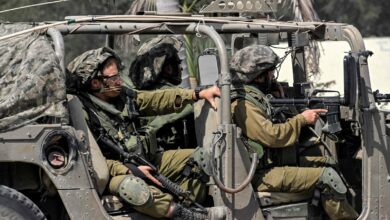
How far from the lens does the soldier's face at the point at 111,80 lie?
24.7ft

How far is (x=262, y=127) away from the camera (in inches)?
299

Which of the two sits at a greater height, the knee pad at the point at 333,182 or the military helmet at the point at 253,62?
the military helmet at the point at 253,62

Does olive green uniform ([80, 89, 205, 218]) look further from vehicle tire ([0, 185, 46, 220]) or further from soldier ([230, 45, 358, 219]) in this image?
vehicle tire ([0, 185, 46, 220])

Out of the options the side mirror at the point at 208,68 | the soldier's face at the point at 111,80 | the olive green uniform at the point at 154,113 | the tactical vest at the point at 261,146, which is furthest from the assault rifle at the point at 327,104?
the soldier's face at the point at 111,80

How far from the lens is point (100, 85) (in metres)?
7.54

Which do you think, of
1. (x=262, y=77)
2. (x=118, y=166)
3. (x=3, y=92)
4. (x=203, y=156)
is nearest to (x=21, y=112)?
(x=3, y=92)

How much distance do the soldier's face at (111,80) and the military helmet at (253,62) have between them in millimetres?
910

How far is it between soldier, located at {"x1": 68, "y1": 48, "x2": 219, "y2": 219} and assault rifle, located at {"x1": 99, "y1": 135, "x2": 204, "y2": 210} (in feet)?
0.14

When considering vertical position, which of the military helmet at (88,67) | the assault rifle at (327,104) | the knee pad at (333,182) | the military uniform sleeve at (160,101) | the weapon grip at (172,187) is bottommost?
the knee pad at (333,182)

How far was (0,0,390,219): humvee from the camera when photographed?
22.1 feet

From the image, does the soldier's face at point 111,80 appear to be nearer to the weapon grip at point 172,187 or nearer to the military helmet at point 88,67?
the military helmet at point 88,67

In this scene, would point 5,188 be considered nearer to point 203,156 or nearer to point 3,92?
point 3,92

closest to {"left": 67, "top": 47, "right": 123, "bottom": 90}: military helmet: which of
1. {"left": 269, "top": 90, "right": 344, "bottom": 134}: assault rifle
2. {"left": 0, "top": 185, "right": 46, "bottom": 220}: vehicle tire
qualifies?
{"left": 0, "top": 185, "right": 46, "bottom": 220}: vehicle tire

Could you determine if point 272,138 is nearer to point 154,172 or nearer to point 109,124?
point 154,172
